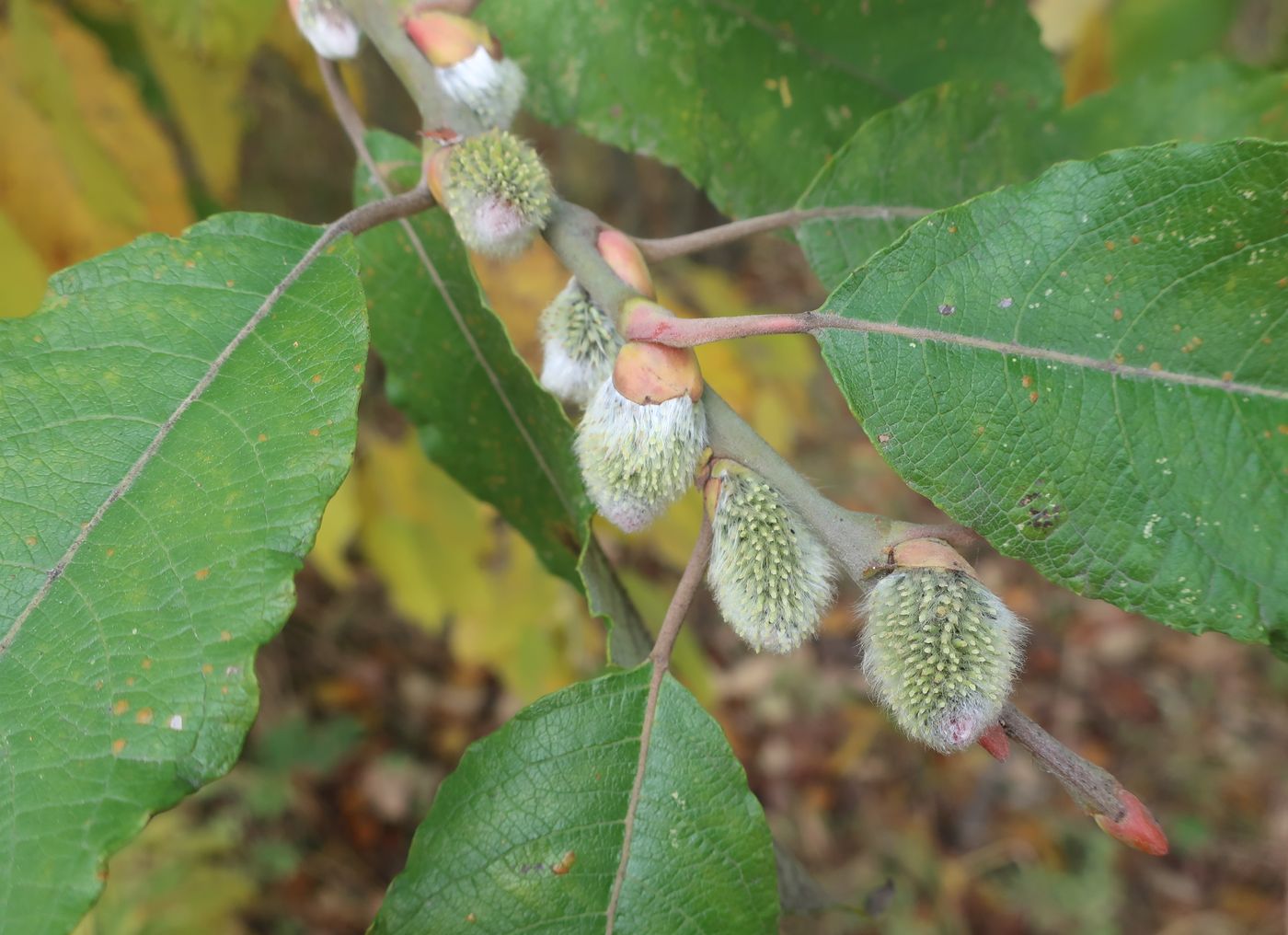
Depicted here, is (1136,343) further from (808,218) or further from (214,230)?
(214,230)

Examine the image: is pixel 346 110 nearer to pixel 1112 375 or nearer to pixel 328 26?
pixel 328 26

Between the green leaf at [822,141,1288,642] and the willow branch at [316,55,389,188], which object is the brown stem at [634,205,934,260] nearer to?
the green leaf at [822,141,1288,642]

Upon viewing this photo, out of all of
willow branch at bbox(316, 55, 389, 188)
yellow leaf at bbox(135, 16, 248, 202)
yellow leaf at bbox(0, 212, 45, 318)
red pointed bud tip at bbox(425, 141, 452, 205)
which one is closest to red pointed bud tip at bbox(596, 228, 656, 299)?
red pointed bud tip at bbox(425, 141, 452, 205)

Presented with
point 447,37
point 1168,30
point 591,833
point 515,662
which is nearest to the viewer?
point 591,833

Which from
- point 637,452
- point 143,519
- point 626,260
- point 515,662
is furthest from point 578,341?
point 515,662

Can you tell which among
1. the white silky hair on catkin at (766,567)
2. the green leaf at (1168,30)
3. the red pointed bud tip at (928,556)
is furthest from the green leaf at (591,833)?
the green leaf at (1168,30)
